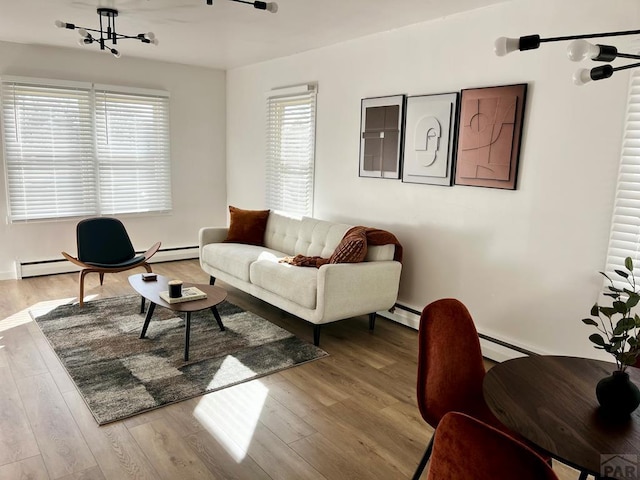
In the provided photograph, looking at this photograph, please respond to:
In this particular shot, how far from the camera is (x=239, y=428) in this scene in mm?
2592

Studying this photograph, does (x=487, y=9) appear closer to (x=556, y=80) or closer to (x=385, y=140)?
(x=556, y=80)

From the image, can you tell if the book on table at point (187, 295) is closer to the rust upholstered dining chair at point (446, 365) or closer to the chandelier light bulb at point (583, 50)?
the rust upholstered dining chair at point (446, 365)

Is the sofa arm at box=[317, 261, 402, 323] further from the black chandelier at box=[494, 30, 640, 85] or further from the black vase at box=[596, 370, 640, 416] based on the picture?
the black vase at box=[596, 370, 640, 416]

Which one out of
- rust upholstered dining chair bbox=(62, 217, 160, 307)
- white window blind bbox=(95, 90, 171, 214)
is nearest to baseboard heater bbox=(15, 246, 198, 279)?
white window blind bbox=(95, 90, 171, 214)

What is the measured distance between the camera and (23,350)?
352cm

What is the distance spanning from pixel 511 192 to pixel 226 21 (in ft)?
8.79

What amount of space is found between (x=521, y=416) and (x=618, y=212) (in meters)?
1.89

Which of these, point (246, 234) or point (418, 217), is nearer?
point (418, 217)

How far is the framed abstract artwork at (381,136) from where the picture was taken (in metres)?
4.16

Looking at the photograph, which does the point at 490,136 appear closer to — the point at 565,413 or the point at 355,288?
the point at 355,288

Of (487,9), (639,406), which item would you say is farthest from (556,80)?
(639,406)

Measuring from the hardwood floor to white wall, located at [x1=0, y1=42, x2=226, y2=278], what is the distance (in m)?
2.16

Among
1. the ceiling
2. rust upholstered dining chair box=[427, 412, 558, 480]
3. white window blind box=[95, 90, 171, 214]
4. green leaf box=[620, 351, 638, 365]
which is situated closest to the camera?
rust upholstered dining chair box=[427, 412, 558, 480]

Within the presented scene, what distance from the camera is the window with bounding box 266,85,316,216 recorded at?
5.23m
